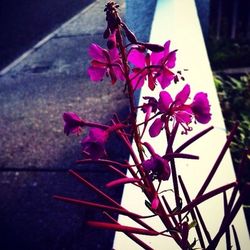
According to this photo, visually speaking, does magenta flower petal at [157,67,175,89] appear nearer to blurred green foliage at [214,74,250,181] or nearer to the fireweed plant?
the fireweed plant

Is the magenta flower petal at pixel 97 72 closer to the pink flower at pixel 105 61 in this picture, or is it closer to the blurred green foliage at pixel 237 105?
the pink flower at pixel 105 61

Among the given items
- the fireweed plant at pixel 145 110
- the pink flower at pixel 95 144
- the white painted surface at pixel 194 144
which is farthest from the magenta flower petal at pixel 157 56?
the white painted surface at pixel 194 144

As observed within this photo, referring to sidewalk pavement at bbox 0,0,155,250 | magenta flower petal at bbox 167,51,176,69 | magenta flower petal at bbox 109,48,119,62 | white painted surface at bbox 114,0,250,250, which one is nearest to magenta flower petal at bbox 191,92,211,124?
magenta flower petal at bbox 167,51,176,69

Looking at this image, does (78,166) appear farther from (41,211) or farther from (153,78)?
(153,78)

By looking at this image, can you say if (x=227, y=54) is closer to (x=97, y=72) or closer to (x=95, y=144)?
(x=97, y=72)

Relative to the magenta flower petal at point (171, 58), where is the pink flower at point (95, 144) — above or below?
below

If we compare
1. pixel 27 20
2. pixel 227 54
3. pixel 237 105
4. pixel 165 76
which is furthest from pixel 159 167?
pixel 27 20

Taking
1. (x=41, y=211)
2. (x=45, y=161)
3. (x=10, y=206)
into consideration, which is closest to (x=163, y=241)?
(x=41, y=211)
